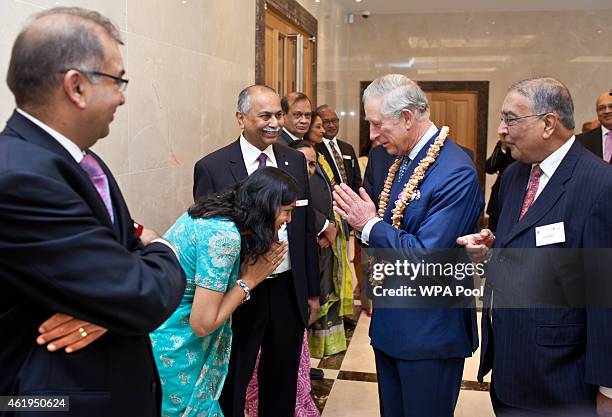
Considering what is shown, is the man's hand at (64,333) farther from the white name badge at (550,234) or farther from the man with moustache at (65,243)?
the white name badge at (550,234)

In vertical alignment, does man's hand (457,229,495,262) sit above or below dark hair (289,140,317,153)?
below

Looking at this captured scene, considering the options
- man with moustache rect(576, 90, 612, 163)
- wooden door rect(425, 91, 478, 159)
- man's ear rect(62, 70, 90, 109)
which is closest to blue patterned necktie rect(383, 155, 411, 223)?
man's ear rect(62, 70, 90, 109)

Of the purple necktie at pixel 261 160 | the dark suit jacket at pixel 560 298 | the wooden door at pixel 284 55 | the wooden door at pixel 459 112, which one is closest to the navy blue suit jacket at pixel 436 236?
the dark suit jacket at pixel 560 298

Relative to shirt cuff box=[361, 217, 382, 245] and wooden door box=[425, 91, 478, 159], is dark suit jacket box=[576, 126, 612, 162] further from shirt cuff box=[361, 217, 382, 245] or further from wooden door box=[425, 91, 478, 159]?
wooden door box=[425, 91, 478, 159]

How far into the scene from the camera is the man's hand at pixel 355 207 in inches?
77.9

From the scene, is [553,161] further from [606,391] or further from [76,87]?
[76,87]

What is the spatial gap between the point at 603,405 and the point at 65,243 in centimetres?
154

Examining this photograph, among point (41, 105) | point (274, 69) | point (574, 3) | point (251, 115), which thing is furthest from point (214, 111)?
point (574, 3)

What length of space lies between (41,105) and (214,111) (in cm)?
260

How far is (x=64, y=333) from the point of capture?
102 cm

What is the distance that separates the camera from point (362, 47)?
9523mm

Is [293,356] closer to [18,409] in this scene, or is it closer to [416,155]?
[416,155]

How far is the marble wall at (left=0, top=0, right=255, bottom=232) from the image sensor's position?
238 centimetres

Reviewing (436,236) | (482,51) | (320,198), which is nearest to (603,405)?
(436,236)
